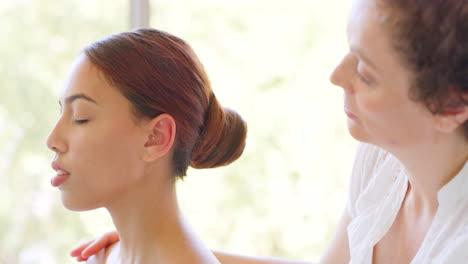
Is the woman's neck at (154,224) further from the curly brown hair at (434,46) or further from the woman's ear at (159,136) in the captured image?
the curly brown hair at (434,46)

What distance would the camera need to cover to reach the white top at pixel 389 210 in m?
1.08

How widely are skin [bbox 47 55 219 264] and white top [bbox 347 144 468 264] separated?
0.31 meters

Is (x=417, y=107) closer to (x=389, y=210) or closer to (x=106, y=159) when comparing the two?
(x=389, y=210)

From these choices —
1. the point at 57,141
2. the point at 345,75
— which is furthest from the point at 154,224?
the point at 345,75

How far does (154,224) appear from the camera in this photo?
1.31 m

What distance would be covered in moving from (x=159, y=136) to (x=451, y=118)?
534 mm

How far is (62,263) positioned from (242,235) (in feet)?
2.23

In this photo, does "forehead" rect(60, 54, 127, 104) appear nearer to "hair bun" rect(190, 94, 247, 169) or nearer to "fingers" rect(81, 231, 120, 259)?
"hair bun" rect(190, 94, 247, 169)

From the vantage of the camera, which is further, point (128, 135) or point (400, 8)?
point (128, 135)

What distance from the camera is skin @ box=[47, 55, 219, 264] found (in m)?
1.25

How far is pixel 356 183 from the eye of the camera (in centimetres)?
135


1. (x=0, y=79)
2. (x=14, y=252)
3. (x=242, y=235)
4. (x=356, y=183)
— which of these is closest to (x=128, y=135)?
(x=356, y=183)

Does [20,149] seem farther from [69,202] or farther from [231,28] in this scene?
[69,202]

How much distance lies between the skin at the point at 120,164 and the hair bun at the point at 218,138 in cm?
7
